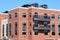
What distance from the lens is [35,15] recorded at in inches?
2157

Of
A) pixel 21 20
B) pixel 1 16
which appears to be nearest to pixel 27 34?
pixel 21 20

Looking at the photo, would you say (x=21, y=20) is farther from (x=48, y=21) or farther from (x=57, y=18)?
(x=57, y=18)

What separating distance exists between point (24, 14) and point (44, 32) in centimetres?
857

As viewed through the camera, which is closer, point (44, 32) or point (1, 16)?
point (44, 32)

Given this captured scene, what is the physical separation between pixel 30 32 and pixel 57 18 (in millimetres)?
11073

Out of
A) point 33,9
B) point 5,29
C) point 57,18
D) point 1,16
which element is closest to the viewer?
point 33,9

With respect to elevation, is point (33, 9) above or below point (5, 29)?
above

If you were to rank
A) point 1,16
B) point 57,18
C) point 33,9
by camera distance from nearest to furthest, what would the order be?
point 33,9 → point 57,18 → point 1,16

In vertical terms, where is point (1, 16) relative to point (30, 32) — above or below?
above

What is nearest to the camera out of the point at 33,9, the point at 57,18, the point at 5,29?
the point at 33,9

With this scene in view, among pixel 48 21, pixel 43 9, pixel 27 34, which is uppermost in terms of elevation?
pixel 43 9

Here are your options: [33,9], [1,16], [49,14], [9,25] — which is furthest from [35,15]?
[1,16]

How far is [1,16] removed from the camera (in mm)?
69312

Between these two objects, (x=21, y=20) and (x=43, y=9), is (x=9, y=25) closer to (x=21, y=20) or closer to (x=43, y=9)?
(x=21, y=20)
